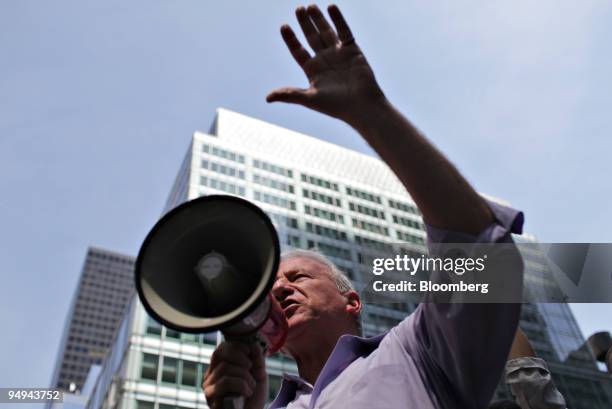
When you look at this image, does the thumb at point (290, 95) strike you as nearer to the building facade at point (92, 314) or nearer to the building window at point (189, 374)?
the building window at point (189, 374)

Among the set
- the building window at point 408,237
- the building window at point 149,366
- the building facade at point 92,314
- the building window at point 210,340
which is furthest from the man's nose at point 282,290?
the building facade at point 92,314

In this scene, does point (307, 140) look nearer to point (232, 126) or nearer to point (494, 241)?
point (232, 126)

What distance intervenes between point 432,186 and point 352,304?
158 cm

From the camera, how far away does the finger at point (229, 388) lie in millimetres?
1868

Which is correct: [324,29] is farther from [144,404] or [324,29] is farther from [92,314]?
[92,314]

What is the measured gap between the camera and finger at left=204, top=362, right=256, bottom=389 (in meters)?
1.91

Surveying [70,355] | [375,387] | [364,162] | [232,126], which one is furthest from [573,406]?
[70,355]

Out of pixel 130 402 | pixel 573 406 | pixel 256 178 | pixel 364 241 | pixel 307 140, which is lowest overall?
pixel 573 406

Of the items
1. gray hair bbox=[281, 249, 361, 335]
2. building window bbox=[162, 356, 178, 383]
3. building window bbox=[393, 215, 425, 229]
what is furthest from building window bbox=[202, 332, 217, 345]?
gray hair bbox=[281, 249, 361, 335]

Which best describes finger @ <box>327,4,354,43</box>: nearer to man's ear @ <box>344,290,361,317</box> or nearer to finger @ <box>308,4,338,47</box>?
finger @ <box>308,4,338,47</box>

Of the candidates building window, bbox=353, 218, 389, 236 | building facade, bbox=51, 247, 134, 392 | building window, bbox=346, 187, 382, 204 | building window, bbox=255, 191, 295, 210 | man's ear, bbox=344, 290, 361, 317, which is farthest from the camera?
building facade, bbox=51, 247, 134, 392

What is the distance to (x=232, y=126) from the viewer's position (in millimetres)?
60344

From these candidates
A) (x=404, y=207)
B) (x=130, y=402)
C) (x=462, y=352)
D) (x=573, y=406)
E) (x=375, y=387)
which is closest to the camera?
(x=462, y=352)

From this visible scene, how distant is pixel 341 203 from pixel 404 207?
833 cm
